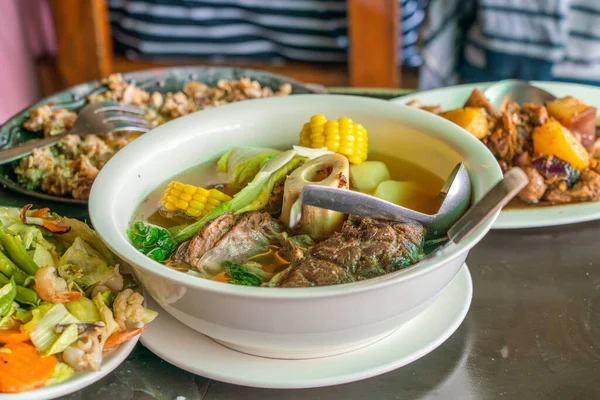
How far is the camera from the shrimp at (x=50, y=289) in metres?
1.06

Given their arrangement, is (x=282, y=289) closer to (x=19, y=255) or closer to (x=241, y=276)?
(x=241, y=276)

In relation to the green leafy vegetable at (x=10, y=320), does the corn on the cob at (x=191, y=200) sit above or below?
above

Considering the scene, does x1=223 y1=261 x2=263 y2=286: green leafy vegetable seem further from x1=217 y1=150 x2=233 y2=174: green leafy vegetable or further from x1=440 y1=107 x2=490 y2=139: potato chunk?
x1=440 y1=107 x2=490 y2=139: potato chunk

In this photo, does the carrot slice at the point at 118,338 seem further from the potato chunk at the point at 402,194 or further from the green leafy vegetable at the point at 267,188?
the potato chunk at the point at 402,194

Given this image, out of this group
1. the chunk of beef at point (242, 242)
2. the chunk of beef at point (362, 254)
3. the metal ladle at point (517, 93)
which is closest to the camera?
the chunk of beef at point (362, 254)

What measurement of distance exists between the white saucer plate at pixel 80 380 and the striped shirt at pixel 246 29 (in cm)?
221

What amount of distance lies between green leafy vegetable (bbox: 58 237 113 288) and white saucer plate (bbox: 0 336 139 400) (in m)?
0.13

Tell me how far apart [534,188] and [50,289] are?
99cm

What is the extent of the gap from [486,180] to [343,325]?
36 centimetres

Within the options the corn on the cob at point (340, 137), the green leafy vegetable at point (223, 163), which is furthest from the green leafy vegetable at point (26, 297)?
the corn on the cob at point (340, 137)

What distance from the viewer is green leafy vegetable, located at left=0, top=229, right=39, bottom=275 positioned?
1.15 m

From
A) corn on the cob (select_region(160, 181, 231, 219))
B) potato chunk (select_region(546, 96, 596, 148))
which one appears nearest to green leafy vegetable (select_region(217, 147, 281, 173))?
corn on the cob (select_region(160, 181, 231, 219))

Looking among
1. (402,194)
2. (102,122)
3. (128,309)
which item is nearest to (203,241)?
(128,309)

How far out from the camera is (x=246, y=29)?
3123mm
